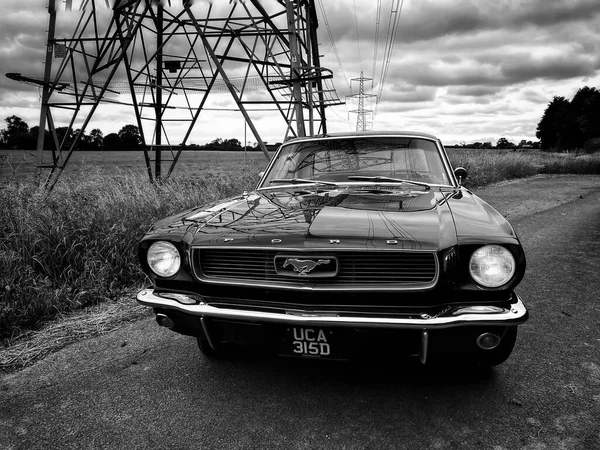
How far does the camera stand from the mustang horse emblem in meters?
1.98

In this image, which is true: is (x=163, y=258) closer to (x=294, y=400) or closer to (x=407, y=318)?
(x=294, y=400)

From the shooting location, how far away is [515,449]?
1806mm

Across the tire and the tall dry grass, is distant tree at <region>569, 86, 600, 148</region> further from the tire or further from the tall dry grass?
the tire

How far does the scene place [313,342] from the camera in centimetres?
199

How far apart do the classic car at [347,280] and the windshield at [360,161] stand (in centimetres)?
81

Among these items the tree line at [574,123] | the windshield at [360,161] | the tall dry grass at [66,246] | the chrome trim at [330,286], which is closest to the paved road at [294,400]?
the chrome trim at [330,286]

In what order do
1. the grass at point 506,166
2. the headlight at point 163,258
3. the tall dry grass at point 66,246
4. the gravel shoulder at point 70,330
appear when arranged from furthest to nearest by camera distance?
the grass at point 506,166
the tall dry grass at point 66,246
the gravel shoulder at point 70,330
the headlight at point 163,258

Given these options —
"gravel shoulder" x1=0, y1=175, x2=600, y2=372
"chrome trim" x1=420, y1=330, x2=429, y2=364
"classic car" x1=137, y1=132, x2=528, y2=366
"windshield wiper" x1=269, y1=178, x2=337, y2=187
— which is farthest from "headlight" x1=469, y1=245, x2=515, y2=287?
"gravel shoulder" x1=0, y1=175, x2=600, y2=372

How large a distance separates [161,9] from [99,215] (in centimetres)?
601

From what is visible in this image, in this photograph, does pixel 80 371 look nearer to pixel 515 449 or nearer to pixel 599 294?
pixel 515 449

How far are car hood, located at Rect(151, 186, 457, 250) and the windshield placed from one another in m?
0.39

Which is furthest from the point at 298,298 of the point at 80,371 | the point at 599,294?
the point at 599,294

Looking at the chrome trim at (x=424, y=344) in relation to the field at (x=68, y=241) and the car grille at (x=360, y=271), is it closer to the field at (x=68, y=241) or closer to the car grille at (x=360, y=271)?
the car grille at (x=360, y=271)

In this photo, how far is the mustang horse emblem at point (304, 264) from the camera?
1979 millimetres
